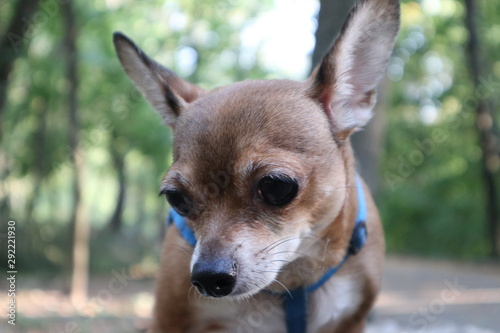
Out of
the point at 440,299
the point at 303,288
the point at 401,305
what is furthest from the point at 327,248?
the point at 440,299

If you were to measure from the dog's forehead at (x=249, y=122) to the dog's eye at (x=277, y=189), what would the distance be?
0.18 metres

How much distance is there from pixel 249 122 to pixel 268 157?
248 mm

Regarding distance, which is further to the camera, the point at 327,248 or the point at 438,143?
the point at 438,143

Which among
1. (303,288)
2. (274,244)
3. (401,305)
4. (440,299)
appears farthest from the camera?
(440,299)

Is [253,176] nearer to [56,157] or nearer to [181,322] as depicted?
[181,322]

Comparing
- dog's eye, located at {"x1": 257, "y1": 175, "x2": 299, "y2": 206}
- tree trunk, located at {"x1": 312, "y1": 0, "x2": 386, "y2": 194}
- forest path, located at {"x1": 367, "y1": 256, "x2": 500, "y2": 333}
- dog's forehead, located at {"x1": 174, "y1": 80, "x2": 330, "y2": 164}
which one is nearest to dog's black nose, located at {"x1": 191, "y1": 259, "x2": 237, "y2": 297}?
dog's eye, located at {"x1": 257, "y1": 175, "x2": 299, "y2": 206}

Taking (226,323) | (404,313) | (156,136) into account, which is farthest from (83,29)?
(226,323)

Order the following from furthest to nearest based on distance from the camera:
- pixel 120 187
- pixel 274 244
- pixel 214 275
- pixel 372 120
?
pixel 120 187 → pixel 372 120 → pixel 274 244 → pixel 214 275

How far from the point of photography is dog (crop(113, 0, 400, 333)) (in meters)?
2.60

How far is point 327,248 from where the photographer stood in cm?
314

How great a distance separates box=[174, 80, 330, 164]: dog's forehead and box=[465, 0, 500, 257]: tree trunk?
436 inches

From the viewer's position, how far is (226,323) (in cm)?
335

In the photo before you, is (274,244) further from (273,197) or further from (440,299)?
(440,299)

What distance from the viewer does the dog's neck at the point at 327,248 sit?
10.1ft
